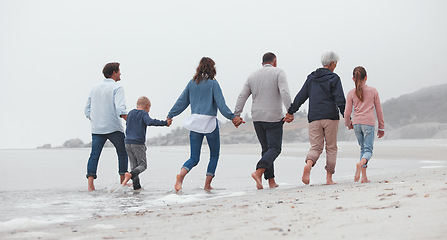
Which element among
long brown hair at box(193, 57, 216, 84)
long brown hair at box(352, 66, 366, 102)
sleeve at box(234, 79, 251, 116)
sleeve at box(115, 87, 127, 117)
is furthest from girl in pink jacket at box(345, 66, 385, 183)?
sleeve at box(115, 87, 127, 117)

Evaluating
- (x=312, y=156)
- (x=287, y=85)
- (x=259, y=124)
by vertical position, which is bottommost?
(x=312, y=156)

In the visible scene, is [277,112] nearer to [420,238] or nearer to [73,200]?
[73,200]

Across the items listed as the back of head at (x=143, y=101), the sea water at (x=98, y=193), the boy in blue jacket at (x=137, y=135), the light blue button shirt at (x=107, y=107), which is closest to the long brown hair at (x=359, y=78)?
the sea water at (x=98, y=193)

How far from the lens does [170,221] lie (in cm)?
406

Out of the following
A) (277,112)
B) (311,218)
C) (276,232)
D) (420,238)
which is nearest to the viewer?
(420,238)

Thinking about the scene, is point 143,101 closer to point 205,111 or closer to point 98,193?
point 205,111

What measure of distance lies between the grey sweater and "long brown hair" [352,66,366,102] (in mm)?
945

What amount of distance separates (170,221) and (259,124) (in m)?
3.22

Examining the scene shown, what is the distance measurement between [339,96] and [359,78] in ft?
1.61

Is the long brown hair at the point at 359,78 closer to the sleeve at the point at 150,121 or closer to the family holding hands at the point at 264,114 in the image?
the family holding hands at the point at 264,114

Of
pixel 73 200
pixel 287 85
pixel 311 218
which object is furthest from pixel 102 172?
pixel 311 218

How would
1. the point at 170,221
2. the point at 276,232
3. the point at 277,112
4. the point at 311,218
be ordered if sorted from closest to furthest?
the point at 276,232 → the point at 311,218 → the point at 170,221 → the point at 277,112

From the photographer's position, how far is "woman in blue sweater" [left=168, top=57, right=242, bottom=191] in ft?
23.1

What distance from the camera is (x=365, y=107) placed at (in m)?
6.78
